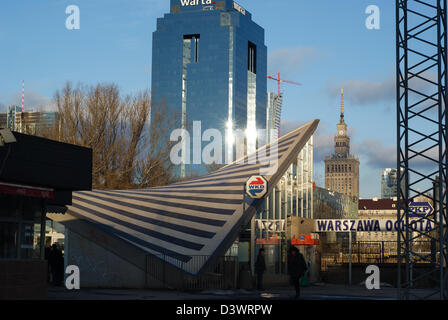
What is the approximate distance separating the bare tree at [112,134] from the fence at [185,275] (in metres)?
30.2

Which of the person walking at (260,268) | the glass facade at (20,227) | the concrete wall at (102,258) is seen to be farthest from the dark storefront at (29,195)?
the person walking at (260,268)

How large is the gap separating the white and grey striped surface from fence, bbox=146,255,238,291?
0.16 meters

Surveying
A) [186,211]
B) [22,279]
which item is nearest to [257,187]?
[186,211]

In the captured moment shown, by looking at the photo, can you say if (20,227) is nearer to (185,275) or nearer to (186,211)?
(185,275)

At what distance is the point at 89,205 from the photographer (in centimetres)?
3197

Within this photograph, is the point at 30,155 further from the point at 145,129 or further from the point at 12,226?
the point at 145,129

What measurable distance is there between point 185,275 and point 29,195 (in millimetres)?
9959

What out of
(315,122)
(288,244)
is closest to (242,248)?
(288,244)

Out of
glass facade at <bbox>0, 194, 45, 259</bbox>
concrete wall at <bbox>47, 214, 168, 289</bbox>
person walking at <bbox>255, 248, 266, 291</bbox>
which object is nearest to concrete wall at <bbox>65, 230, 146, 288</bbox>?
concrete wall at <bbox>47, 214, 168, 289</bbox>

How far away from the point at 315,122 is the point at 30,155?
2431 centimetres

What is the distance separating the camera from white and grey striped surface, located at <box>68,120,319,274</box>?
2964 centimetres

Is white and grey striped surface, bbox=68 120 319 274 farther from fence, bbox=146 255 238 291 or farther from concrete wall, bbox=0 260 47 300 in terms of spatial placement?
concrete wall, bbox=0 260 47 300

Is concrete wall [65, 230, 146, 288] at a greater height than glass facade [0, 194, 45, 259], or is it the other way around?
glass facade [0, 194, 45, 259]

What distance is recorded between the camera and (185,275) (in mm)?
27938
